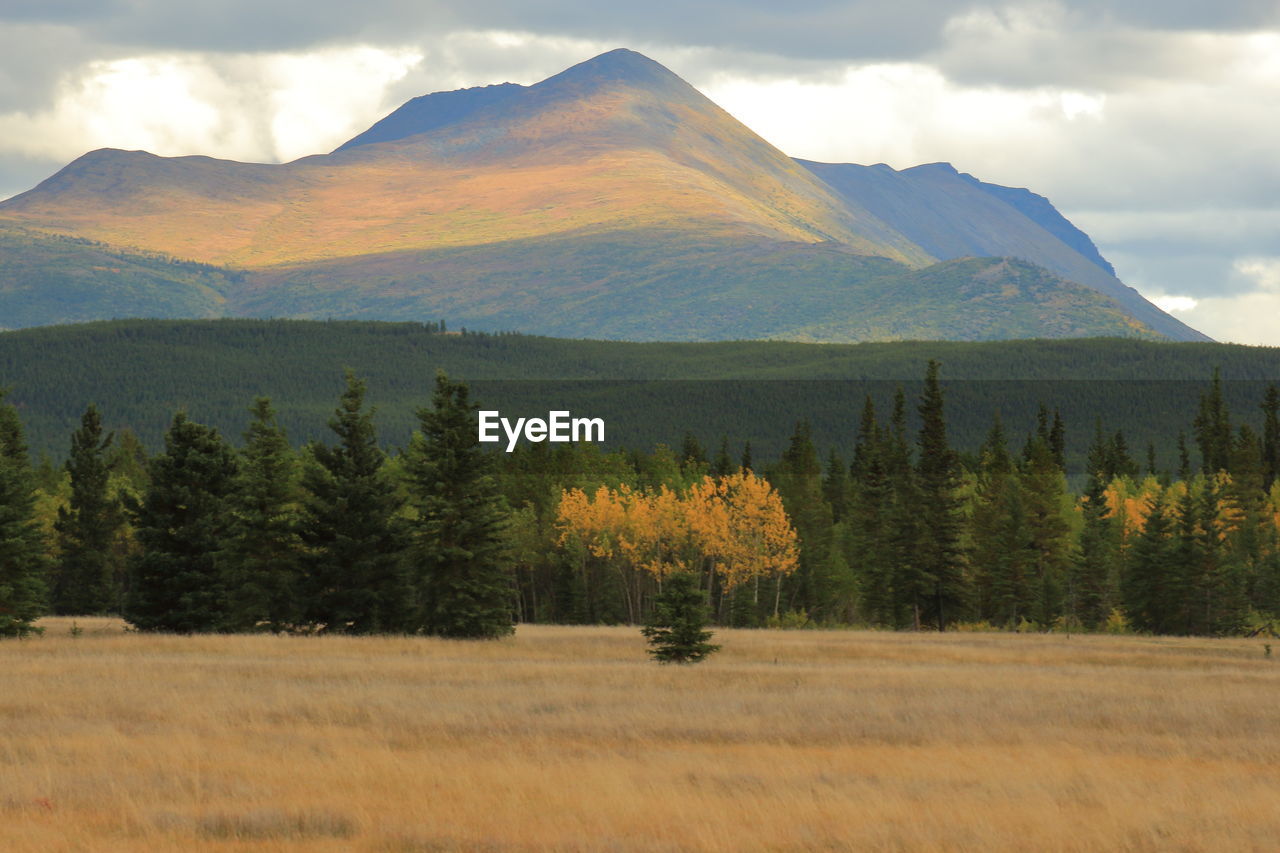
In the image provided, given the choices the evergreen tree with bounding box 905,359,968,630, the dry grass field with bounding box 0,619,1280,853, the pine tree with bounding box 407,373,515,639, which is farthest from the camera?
the evergreen tree with bounding box 905,359,968,630

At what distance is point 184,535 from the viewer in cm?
4731

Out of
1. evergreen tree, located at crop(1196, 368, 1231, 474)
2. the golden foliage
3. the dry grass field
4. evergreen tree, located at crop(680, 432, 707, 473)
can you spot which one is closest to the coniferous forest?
the golden foliage

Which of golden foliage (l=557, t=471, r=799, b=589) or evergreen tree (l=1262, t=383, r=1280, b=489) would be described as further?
evergreen tree (l=1262, t=383, r=1280, b=489)

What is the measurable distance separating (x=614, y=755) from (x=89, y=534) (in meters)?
67.3

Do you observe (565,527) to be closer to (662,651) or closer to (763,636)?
(763,636)

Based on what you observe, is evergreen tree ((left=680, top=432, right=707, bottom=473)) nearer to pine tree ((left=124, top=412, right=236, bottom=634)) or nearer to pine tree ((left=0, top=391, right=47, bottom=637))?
pine tree ((left=124, top=412, right=236, bottom=634))

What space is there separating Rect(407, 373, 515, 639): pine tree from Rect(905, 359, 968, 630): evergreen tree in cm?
2834

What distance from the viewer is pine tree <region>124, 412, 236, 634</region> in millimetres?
47344

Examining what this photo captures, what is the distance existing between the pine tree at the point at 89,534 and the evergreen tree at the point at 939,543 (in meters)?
41.6

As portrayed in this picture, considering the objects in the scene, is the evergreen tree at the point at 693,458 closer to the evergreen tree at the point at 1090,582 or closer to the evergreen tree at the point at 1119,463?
the evergreen tree at the point at 1119,463

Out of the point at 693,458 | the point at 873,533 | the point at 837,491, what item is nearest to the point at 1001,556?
the point at 873,533

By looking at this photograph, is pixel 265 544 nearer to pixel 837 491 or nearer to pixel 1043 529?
pixel 1043 529

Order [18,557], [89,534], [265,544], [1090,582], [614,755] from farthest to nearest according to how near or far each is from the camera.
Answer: [89,534] → [1090,582] → [265,544] → [18,557] → [614,755]

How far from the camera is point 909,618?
76000 millimetres
